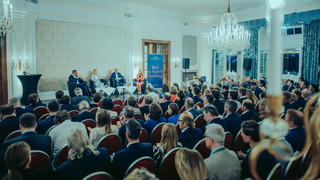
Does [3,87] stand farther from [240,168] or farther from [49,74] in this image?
[240,168]

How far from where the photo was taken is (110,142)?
317cm

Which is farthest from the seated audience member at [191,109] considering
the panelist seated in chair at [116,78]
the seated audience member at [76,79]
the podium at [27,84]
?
the panelist seated in chair at [116,78]

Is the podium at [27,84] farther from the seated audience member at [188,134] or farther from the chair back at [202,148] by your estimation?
the chair back at [202,148]

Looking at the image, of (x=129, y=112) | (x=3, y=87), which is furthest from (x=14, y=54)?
(x=129, y=112)

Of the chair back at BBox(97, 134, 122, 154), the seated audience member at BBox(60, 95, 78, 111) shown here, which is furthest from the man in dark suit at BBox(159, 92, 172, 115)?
the chair back at BBox(97, 134, 122, 154)

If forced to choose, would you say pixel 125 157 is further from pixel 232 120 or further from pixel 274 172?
pixel 232 120

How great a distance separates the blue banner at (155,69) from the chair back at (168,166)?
443 inches

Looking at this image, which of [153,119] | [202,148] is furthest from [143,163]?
[153,119]

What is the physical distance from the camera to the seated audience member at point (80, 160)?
2.24 m

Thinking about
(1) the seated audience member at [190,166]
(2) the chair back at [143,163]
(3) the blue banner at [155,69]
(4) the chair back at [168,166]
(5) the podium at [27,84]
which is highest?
(3) the blue banner at [155,69]

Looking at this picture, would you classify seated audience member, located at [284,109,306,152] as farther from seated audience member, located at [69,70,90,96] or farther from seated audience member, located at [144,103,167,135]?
seated audience member, located at [69,70,90,96]

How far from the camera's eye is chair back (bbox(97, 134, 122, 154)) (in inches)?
122

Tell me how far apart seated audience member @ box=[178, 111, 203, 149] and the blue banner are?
10450mm

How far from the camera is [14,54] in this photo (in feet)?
29.9
